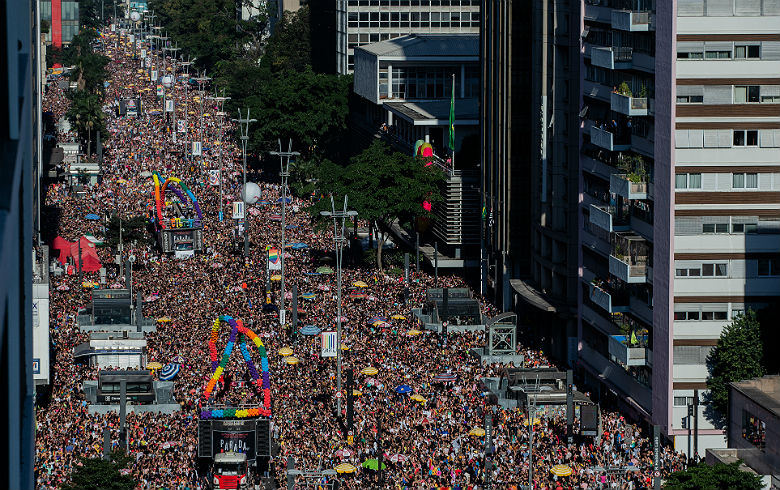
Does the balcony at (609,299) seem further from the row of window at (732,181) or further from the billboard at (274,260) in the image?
the billboard at (274,260)

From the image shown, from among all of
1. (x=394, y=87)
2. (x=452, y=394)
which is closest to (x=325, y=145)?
(x=394, y=87)

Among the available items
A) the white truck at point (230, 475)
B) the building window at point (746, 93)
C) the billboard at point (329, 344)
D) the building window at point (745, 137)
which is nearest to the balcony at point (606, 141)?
the building window at point (745, 137)

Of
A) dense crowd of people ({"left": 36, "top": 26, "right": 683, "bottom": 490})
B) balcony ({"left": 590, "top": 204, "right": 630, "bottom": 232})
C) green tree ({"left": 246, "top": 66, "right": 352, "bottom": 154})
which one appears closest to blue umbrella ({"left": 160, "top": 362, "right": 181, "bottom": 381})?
dense crowd of people ({"left": 36, "top": 26, "right": 683, "bottom": 490})

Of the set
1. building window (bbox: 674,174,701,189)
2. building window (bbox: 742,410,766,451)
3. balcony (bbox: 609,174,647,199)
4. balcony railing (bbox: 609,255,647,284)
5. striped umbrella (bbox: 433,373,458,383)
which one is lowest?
striped umbrella (bbox: 433,373,458,383)

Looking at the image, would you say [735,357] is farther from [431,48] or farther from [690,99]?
[431,48]

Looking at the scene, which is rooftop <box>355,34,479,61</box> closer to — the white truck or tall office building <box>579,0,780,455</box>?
tall office building <box>579,0,780,455</box>

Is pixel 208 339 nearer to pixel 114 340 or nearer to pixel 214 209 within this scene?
pixel 114 340
